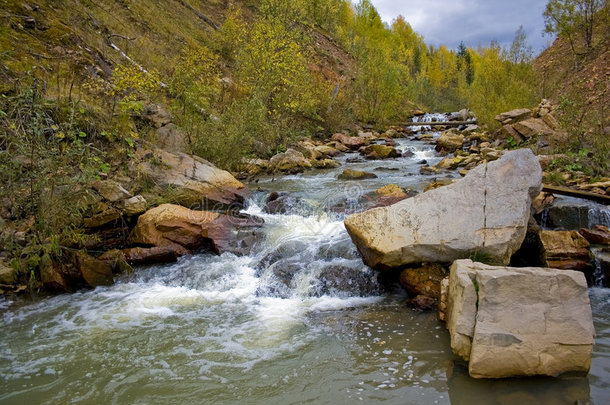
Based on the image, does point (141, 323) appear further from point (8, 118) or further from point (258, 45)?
point (258, 45)

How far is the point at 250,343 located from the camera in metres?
4.66

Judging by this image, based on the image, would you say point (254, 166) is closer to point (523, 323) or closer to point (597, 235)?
point (597, 235)

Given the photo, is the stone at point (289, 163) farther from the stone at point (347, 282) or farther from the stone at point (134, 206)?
the stone at point (347, 282)

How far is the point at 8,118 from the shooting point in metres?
5.55

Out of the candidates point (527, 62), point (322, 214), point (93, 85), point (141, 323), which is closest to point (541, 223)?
point (322, 214)

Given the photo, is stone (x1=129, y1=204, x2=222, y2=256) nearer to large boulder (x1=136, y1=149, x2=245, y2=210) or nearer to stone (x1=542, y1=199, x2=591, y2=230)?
large boulder (x1=136, y1=149, x2=245, y2=210)

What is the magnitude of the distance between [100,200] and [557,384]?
7.38 m

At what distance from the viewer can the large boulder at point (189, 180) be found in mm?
8812

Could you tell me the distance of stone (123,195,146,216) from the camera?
766 cm

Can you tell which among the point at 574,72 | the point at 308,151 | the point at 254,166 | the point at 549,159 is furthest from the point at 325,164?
the point at 574,72

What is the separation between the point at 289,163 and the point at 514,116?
364 inches

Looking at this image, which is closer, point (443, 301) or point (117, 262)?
point (443, 301)

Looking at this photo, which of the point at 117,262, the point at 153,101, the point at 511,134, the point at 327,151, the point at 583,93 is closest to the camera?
the point at 117,262

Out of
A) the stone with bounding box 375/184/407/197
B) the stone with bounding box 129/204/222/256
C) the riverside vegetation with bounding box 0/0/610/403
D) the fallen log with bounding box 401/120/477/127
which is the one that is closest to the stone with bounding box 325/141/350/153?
the riverside vegetation with bounding box 0/0/610/403
